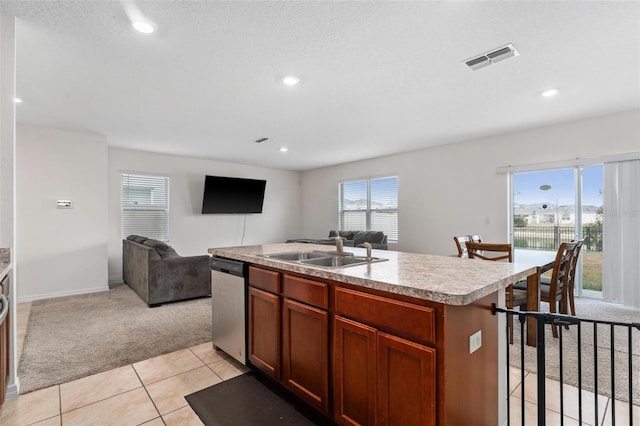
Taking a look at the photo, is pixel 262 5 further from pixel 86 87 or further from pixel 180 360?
pixel 180 360

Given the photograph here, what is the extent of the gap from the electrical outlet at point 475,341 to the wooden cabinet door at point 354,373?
435mm

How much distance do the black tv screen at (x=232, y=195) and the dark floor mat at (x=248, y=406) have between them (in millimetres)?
5193

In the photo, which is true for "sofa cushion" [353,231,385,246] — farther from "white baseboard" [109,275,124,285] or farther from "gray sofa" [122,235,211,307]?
"white baseboard" [109,275,124,285]

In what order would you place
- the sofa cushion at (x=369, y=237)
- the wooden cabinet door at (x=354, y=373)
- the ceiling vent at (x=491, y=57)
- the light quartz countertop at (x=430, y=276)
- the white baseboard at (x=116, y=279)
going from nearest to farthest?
the light quartz countertop at (x=430, y=276) < the wooden cabinet door at (x=354, y=373) < the ceiling vent at (x=491, y=57) < the white baseboard at (x=116, y=279) < the sofa cushion at (x=369, y=237)

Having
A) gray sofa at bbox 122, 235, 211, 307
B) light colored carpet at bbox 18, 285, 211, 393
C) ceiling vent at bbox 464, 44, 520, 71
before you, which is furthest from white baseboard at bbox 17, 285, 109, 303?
ceiling vent at bbox 464, 44, 520, 71

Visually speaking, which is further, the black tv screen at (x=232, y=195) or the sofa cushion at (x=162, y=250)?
the black tv screen at (x=232, y=195)

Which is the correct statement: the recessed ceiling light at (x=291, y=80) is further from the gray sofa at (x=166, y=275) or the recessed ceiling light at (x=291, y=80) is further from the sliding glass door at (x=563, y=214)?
the sliding glass door at (x=563, y=214)

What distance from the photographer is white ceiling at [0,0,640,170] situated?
6.82 ft

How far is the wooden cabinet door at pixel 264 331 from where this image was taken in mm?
2160

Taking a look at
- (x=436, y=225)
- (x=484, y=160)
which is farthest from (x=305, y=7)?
(x=436, y=225)

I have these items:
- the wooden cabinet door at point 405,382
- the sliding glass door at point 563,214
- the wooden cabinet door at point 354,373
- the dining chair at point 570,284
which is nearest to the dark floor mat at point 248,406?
the wooden cabinet door at point 354,373

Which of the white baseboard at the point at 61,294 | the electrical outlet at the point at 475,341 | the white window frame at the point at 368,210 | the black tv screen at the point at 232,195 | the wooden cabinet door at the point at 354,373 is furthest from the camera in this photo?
the black tv screen at the point at 232,195

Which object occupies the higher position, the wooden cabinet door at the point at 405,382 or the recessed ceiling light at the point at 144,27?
the recessed ceiling light at the point at 144,27

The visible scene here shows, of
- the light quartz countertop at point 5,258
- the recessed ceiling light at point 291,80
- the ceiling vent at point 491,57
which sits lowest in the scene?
the light quartz countertop at point 5,258
